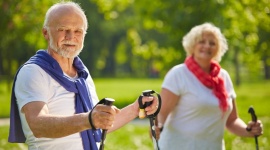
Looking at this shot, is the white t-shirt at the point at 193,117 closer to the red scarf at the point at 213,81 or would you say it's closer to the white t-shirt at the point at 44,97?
the red scarf at the point at 213,81

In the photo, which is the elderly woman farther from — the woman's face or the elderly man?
the elderly man

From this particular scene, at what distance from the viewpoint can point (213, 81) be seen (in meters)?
5.20

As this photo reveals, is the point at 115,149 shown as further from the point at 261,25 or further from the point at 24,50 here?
the point at 24,50

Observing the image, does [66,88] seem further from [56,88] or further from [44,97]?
[44,97]

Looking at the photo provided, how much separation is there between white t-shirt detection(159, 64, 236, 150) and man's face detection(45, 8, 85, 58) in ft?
6.32

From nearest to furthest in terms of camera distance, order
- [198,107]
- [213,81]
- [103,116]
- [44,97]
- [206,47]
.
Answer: [103,116]
[44,97]
[198,107]
[213,81]
[206,47]

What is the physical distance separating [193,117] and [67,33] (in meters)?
2.07

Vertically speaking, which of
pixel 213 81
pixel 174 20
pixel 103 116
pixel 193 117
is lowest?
pixel 193 117

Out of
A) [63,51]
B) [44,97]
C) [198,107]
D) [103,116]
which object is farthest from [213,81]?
[103,116]

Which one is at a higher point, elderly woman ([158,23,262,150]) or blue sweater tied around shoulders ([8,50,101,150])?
blue sweater tied around shoulders ([8,50,101,150])

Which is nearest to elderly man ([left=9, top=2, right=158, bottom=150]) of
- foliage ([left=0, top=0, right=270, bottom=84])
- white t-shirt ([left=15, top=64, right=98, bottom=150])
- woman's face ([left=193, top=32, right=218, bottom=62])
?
white t-shirt ([left=15, top=64, right=98, bottom=150])

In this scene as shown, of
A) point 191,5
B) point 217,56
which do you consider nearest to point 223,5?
point 191,5

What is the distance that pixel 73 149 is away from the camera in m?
3.33

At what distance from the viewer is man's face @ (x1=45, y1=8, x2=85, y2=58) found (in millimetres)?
3293
